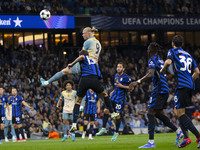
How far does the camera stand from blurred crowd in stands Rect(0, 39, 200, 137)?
81.9 ft

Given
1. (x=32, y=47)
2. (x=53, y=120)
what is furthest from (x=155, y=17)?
(x=53, y=120)

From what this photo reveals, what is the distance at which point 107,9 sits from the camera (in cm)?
3272

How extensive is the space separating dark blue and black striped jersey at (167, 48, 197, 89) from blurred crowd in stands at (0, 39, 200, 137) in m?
14.5

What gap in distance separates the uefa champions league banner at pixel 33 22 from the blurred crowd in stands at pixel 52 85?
2.32 metres

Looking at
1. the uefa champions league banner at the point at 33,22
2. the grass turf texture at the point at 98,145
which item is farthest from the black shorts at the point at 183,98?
the uefa champions league banner at the point at 33,22

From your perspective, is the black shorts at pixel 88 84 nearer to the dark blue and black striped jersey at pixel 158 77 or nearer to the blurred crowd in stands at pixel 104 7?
the dark blue and black striped jersey at pixel 158 77

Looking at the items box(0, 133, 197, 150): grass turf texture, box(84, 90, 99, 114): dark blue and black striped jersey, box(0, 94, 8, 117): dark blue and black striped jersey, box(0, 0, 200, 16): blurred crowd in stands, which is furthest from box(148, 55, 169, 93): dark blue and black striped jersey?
box(0, 0, 200, 16): blurred crowd in stands

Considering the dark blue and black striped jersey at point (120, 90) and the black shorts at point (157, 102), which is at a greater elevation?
the dark blue and black striped jersey at point (120, 90)

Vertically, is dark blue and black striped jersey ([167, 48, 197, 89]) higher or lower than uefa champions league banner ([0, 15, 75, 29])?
lower

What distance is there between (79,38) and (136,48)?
5201mm

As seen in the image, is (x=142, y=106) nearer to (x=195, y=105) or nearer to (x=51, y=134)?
(x=195, y=105)

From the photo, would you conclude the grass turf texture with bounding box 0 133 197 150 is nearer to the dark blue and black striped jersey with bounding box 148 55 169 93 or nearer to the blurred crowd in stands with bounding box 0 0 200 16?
the dark blue and black striped jersey with bounding box 148 55 169 93

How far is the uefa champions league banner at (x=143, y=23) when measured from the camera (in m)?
31.5

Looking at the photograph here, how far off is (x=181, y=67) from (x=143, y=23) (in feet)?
75.1
